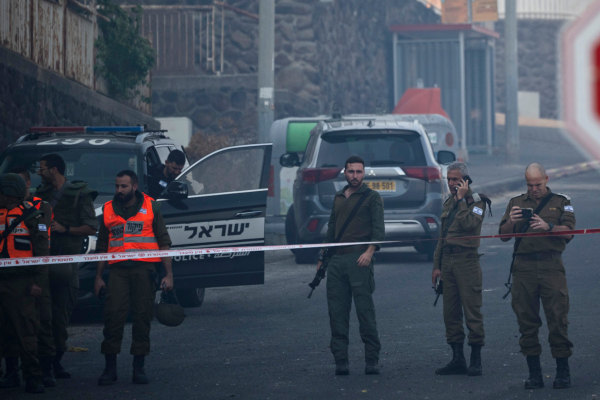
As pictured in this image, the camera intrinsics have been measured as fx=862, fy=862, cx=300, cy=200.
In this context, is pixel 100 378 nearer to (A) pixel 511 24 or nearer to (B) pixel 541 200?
(B) pixel 541 200

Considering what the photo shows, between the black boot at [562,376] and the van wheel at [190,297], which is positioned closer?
the black boot at [562,376]

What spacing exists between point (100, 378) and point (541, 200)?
330 centimetres

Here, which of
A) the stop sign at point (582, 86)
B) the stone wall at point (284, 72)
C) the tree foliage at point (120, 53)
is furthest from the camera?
the stone wall at point (284, 72)

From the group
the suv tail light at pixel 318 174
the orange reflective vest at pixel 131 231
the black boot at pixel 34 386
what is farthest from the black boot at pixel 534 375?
the suv tail light at pixel 318 174

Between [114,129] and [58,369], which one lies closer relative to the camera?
[58,369]

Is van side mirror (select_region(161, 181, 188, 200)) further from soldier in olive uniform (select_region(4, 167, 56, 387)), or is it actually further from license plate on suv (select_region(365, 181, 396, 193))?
license plate on suv (select_region(365, 181, 396, 193))

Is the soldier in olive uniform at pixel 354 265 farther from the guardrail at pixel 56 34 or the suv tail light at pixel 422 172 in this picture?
the guardrail at pixel 56 34

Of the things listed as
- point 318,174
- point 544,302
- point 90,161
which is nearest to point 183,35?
point 318,174

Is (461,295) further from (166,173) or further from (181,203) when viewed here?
(166,173)

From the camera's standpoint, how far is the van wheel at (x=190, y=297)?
30.3ft

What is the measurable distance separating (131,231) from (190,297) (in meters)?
3.07

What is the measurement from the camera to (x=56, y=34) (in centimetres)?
1430

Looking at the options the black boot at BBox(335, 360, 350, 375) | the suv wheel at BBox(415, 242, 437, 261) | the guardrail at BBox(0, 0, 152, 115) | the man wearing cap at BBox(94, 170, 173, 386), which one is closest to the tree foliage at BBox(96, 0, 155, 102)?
the guardrail at BBox(0, 0, 152, 115)

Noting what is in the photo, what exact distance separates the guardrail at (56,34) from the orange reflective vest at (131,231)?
23.1ft
